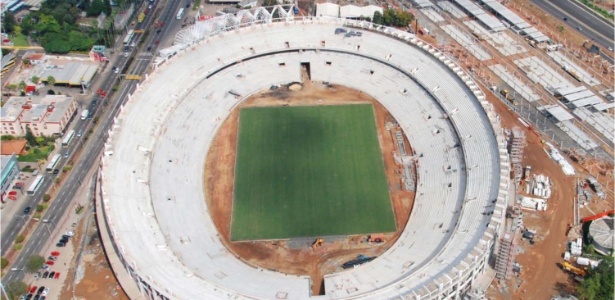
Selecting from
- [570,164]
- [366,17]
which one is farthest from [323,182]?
[366,17]

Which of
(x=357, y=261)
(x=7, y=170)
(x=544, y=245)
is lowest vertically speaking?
(x=357, y=261)

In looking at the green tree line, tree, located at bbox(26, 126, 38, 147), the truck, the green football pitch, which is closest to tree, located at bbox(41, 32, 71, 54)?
the green tree line

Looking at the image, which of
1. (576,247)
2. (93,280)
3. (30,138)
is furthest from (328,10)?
(93,280)

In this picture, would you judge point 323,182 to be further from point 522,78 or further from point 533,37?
point 533,37

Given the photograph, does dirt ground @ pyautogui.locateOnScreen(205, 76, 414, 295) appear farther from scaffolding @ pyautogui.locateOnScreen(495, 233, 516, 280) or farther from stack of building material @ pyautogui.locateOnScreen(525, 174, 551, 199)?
stack of building material @ pyautogui.locateOnScreen(525, 174, 551, 199)

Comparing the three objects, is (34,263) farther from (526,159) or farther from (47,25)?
(526,159)
